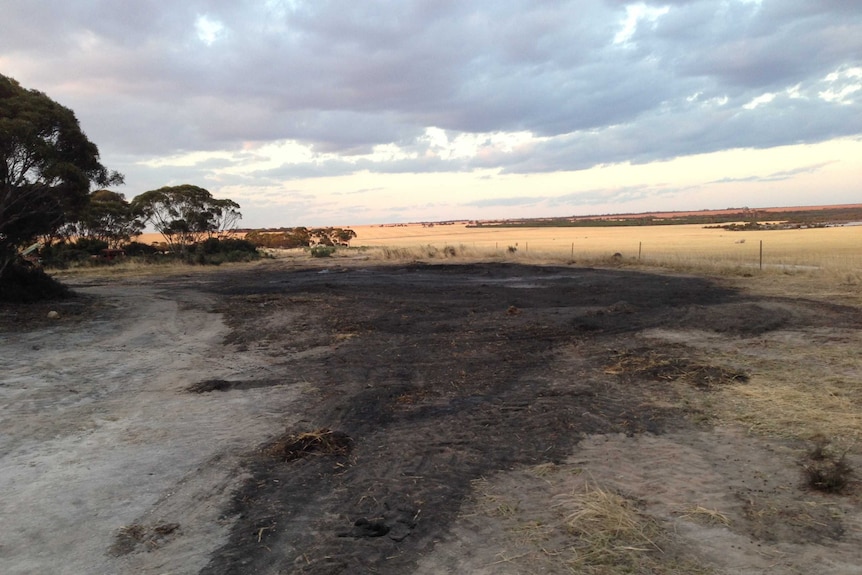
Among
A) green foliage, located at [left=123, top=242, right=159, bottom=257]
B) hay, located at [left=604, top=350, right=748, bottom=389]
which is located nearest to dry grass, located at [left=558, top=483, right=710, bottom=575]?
hay, located at [left=604, top=350, right=748, bottom=389]

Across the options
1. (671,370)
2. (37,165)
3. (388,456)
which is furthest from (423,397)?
(37,165)

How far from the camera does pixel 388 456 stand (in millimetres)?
5543

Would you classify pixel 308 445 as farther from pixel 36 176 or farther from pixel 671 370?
pixel 36 176

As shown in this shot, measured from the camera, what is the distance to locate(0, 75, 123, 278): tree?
14.9 metres

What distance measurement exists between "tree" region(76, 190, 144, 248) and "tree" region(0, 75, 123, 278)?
27.8m

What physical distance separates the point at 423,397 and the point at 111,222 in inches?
1898

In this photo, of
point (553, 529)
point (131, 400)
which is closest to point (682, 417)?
point (553, 529)

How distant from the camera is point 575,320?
45.5 feet

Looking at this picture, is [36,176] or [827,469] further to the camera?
Answer: [36,176]

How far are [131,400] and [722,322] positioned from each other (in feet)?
40.2

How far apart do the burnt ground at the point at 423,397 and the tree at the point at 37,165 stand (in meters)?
5.70

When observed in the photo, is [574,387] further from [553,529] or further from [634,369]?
[553,529]

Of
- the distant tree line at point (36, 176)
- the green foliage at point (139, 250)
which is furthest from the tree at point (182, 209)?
the distant tree line at point (36, 176)

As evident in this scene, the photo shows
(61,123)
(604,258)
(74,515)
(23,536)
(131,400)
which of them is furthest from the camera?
(604,258)
